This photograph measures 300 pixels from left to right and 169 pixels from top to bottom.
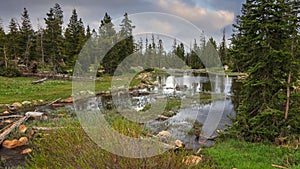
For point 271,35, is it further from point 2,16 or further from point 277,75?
point 2,16

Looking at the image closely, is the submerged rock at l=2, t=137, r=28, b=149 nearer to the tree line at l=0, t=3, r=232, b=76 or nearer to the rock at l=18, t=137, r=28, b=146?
the rock at l=18, t=137, r=28, b=146

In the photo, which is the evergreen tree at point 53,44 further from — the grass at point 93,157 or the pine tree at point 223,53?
the pine tree at point 223,53

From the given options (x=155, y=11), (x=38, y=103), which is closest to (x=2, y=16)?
(x=38, y=103)

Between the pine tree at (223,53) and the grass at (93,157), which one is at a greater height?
the pine tree at (223,53)

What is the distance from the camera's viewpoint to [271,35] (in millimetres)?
6273

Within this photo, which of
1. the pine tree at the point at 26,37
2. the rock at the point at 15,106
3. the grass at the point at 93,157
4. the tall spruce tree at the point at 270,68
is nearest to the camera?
the grass at the point at 93,157

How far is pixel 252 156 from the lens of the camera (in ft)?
17.5

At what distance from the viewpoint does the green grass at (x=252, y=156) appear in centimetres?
488

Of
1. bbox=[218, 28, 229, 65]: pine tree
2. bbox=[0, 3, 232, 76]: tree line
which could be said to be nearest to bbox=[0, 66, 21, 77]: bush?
bbox=[0, 3, 232, 76]: tree line

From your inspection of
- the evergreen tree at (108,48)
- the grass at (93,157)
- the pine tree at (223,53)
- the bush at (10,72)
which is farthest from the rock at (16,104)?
the pine tree at (223,53)

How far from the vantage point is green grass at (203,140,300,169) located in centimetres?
488

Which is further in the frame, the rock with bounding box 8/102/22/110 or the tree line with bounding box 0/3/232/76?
the tree line with bounding box 0/3/232/76

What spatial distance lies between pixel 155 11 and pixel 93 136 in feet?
15.0

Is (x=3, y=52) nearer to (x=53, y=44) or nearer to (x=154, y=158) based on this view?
(x=53, y=44)
